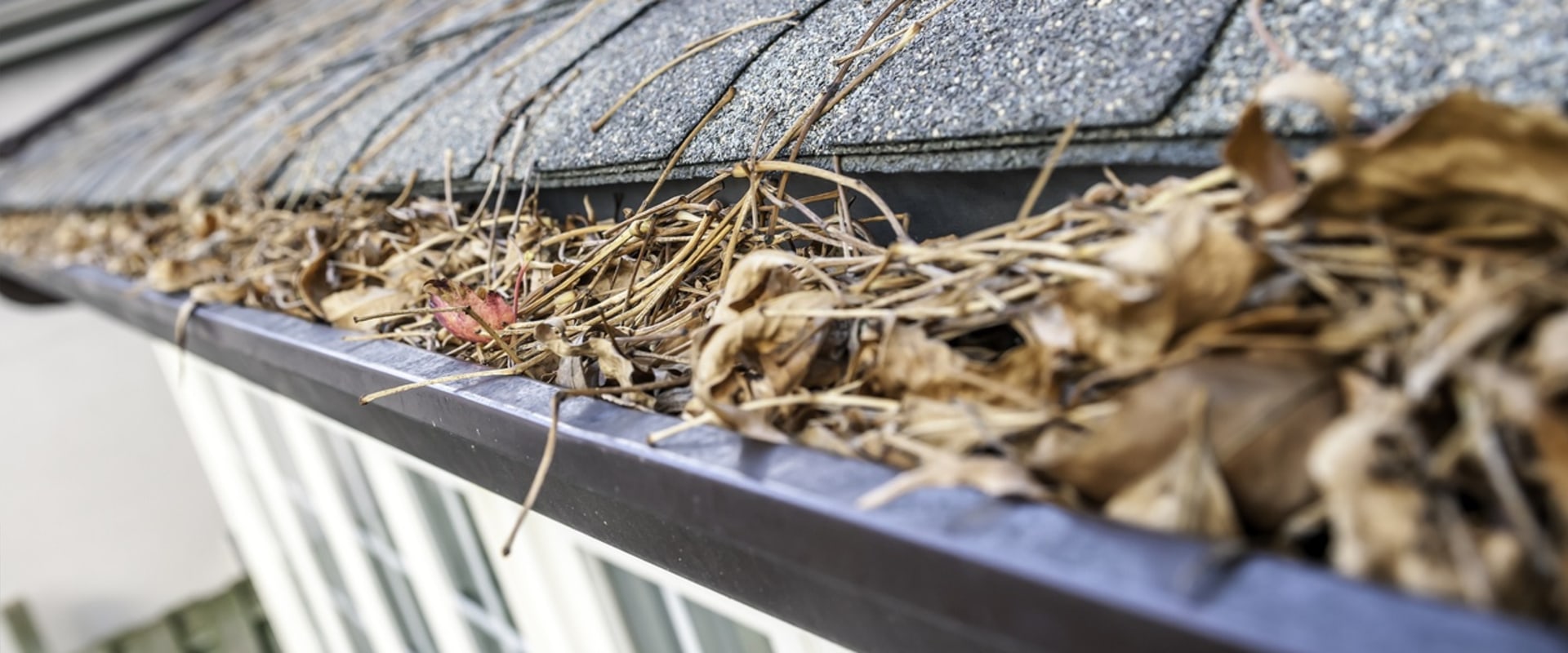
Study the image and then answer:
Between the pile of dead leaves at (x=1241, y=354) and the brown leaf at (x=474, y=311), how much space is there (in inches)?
7.7

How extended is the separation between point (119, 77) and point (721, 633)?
637 centimetres

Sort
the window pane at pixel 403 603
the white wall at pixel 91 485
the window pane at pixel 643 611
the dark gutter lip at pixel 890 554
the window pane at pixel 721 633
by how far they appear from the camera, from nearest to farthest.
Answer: the dark gutter lip at pixel 890 554
the window pane at pixel 721 633
the window pane at pixel 643 611
the window pane at pixel 403 603
the white wall at pixel 91 485

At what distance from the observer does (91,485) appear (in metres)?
6.66

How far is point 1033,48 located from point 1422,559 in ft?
1.69

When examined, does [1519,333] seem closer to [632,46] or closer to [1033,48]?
[1033,48]

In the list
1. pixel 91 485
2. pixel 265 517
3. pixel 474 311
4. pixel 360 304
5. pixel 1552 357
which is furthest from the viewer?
pixel 91 485

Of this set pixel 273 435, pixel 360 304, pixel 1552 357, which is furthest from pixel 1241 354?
pixel 273 435

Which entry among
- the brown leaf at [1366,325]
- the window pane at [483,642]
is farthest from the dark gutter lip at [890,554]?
the window pane at [483,642]

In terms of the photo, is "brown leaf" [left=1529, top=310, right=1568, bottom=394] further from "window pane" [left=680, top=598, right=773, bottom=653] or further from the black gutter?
the black gutter

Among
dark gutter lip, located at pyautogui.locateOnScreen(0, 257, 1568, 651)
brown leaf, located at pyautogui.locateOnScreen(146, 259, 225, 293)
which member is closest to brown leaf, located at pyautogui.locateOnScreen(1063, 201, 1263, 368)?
dark gutter lip, located at pyautogui.locateOnScreen(0, 257, 1568, 651)

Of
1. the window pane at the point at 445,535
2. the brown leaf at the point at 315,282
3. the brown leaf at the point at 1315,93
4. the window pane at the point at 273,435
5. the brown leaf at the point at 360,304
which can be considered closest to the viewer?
the brown leaf at the point at 1315,93

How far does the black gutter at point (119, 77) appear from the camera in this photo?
6246mm

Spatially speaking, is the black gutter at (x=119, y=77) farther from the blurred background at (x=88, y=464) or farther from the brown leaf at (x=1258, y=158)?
the brown leaf at (x=1258, y=158)

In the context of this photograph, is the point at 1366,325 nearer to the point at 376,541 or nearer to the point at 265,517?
the point at 376,541
